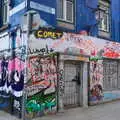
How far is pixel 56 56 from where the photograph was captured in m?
12.7

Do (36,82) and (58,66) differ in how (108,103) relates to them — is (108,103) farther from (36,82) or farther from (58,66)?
(36,82)

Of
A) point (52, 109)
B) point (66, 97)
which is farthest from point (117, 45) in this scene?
point (52, 109)

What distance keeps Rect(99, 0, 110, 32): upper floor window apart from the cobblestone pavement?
417cm

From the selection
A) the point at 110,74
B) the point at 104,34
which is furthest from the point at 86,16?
the point at 110,74

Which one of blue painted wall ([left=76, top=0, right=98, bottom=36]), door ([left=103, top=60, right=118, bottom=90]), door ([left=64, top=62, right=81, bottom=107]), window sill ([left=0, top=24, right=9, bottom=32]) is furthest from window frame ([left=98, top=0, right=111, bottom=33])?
window sill ([left=0, top=24, right=9, bottom=32])

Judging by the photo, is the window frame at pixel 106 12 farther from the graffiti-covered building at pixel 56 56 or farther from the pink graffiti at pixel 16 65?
the pink graffiti at pixel 16 65

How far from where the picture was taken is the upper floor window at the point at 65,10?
1349cm

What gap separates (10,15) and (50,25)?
1.74 m

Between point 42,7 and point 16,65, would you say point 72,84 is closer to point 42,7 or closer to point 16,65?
point 16,65

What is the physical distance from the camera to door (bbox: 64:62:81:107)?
13469mm

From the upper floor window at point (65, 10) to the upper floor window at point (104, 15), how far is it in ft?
7.19

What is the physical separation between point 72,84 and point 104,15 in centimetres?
441

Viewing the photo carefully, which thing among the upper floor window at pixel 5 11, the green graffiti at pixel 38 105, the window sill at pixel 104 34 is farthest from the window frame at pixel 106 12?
the green graffiti at pixel 38 105

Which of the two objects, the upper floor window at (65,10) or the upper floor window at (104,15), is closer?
the upper floor window at (65,10)
